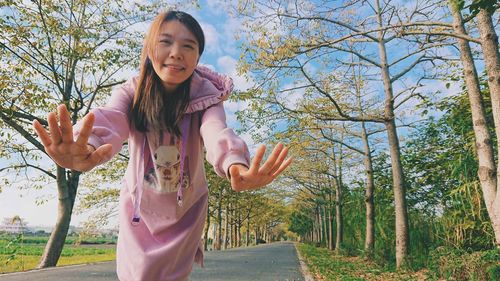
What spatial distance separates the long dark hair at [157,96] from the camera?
5.31 feet

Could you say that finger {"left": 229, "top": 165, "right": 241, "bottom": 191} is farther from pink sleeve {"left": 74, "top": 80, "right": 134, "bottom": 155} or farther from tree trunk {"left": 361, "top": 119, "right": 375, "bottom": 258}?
tree trunk {"left": 361, "top": 119, "right": 375, "bottom": 258}

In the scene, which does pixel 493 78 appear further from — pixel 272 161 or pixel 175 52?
pixel 272 161

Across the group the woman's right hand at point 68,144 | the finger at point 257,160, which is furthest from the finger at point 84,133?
the finger at point 257,160

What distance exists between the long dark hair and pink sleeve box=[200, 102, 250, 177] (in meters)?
0.20

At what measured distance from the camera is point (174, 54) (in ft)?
5.25

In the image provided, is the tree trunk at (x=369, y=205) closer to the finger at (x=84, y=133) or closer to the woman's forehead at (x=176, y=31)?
the woman's forehead at (x=176, y=31)

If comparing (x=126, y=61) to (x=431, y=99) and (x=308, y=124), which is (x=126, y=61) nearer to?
(x=308, y=124)

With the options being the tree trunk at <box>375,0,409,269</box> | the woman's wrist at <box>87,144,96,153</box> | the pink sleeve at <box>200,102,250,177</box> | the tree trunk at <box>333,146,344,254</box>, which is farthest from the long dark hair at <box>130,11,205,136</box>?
the tree trunk at <box>333,146,344,254</box>

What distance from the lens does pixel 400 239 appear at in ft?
33.7

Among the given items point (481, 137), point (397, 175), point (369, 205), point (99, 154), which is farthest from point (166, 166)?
point (369, 205)

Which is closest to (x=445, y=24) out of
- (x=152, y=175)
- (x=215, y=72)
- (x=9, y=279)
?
(x=215, y=72)

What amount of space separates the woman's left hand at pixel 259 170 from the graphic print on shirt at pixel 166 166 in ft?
1.77

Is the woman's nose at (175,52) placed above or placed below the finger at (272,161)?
above

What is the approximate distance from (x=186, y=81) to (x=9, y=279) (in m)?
6.33
